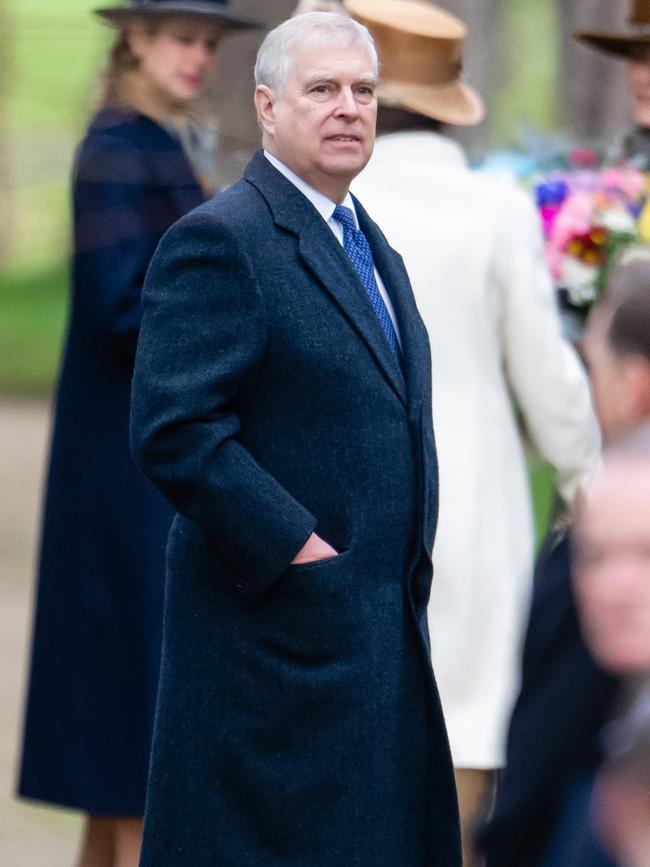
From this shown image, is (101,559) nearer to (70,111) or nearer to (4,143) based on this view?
(70,111)

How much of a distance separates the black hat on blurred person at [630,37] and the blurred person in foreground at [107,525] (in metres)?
1.69

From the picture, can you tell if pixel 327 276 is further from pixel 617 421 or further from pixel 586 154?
pixel 586 154

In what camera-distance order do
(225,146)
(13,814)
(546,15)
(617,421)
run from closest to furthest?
(617,421)
(13,814)
(225,146)
(546,15)

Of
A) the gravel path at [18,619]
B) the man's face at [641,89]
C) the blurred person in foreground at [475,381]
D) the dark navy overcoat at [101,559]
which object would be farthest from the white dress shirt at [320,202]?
the man's face at [641,89]

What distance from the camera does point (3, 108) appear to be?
419 inches

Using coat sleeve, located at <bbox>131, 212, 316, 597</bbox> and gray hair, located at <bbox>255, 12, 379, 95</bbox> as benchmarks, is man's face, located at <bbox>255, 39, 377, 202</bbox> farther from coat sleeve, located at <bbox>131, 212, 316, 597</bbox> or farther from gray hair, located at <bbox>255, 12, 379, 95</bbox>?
coat sleeve, located at <bbox>131, 212, 316, 597</bbox>

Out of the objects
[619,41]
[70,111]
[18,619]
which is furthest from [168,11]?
[70,111]

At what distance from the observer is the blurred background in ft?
24.6

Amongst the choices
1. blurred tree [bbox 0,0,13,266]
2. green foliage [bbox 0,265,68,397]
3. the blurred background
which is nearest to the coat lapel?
the blurred background

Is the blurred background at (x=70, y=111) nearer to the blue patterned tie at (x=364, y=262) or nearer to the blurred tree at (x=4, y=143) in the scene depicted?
the blurred tree at (x=4, y=143)

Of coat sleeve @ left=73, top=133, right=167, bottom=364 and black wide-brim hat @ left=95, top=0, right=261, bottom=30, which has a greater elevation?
black wide-brim hat @ left=95, top=0, right=261, bottom=30

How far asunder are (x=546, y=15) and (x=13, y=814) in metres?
6.44

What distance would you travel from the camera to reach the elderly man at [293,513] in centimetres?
315

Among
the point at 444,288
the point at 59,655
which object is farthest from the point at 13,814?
the point at 444,288
